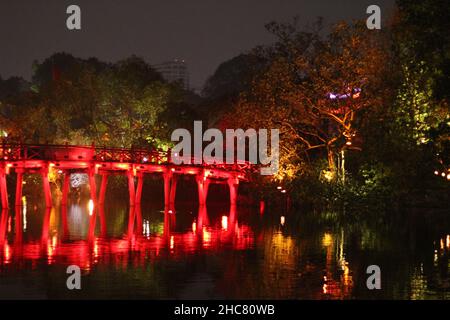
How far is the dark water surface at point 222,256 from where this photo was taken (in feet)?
61.3

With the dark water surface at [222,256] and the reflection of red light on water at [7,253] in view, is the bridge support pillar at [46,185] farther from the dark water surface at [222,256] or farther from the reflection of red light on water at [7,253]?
the reflection of red light on water at [7,253]

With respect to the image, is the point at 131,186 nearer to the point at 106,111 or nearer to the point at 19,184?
the point at 19,184

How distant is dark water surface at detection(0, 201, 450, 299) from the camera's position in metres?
18.7

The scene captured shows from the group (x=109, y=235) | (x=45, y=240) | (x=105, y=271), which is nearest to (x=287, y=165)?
(x=109, y=235)

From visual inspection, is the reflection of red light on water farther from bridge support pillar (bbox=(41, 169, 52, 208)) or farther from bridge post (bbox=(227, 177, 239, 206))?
bridge post (bbox=(227, 177, 239, 206))

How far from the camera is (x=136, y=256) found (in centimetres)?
2423

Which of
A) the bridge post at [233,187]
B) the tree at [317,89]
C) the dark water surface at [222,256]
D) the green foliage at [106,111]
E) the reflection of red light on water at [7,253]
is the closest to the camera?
the dark water surface at [222,256]

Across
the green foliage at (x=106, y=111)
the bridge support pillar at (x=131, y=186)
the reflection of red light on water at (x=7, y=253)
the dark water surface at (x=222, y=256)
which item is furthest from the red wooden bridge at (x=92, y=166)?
the reflection of red light on water at (x=7, y=253)

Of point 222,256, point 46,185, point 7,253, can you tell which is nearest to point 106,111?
point 46,185

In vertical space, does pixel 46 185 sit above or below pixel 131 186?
above

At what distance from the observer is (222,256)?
24547 millimetres

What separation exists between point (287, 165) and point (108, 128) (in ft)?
66.6

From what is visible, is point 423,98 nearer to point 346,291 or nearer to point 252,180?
point 252,180

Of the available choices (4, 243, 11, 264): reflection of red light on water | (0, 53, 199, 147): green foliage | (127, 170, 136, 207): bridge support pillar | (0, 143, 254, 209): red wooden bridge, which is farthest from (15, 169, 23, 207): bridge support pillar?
(4, 243, 11, 264): reflection of red light on water
